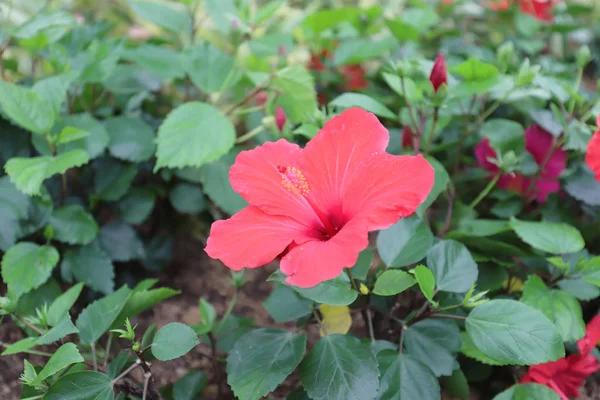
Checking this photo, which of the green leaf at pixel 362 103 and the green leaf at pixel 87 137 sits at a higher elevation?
the green leaf at pixel 362 103

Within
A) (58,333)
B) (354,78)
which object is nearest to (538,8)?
(354,78)

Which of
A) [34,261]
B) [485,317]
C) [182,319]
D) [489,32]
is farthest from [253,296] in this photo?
[489,32]

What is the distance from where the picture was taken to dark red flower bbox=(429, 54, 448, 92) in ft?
3.24

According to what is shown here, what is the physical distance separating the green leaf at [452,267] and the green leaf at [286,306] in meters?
0.26

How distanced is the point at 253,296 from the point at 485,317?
774mm

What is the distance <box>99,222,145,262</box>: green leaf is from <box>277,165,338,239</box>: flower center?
63 centimetres

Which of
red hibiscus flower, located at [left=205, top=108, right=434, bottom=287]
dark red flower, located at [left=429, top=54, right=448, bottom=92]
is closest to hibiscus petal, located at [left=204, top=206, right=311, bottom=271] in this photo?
red hibiscus flower, located at [left=205, top=108, right=434, bottom=287]

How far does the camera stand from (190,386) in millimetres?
1018

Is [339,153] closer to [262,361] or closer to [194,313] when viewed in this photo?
[262,361]

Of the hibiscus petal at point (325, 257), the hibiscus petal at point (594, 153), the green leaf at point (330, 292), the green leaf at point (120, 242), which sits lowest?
the green leaf at point (120, 242)

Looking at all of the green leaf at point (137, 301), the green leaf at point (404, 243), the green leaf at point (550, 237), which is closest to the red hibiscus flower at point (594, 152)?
the green leaf at point (550, 237)

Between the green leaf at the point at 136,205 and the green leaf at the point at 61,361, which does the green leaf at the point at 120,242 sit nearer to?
the green leaf at the point at 136,205

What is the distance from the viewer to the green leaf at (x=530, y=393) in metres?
0.90

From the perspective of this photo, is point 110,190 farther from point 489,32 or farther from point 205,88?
point 489,32
